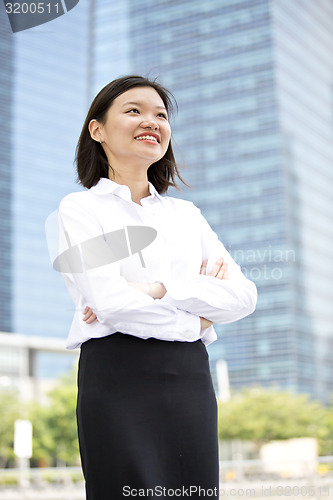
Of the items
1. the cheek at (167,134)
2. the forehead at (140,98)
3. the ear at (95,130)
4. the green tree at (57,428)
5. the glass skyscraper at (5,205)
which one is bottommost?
the green tree at (57,428)

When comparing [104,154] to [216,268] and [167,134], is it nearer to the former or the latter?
[167,134]

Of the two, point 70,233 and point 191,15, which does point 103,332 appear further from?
point 191,15

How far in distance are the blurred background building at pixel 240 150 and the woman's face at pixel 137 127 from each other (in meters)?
20.9

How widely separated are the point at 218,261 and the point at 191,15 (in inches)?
916

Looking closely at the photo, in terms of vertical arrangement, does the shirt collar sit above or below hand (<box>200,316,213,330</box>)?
above

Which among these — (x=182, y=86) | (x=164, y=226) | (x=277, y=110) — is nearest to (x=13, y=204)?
(x=182, y=86)

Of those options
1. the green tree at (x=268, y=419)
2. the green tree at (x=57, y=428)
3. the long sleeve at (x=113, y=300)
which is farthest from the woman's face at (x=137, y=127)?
the green tree at (x=268, y=419)

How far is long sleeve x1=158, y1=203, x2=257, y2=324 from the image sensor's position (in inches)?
35.9

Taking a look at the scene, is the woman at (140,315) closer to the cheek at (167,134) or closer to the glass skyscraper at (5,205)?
the cheek at (167,134)

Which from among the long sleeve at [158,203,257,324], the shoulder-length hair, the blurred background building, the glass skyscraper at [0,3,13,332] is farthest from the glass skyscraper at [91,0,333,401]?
the long sleeve at [158,203,257,324]

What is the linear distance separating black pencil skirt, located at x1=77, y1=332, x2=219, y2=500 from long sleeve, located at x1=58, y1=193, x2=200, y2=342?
0.07 ft

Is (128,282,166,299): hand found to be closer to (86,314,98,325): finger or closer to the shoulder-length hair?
(86,314,98,325): finger

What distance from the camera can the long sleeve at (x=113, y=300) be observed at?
0.87 m

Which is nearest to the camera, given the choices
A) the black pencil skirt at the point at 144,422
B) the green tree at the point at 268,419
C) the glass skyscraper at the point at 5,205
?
the black pencil skirt at the point at 144,422
